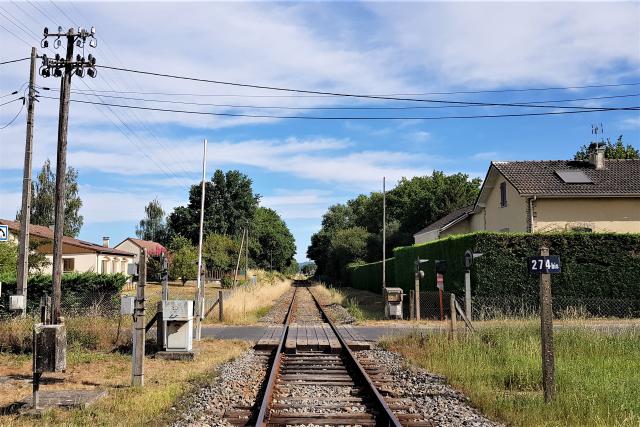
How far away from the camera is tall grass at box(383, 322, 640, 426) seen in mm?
6992

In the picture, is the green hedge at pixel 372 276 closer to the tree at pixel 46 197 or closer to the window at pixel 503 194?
the window at pixel 503 194

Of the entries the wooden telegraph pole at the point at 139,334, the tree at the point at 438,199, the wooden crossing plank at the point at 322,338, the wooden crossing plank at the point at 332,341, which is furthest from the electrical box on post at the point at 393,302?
the tree at the point at 438,199

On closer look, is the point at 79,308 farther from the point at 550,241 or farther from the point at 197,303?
the point at 550,241

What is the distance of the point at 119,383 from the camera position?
9.70 metres

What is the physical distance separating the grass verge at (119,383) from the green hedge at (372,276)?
83.2ft

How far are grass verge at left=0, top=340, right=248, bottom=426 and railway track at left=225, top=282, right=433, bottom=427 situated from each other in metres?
1.15

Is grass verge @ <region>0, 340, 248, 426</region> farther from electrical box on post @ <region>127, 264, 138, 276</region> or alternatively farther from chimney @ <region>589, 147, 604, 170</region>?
chimney @ <region>589, 147, 604, 170</region>

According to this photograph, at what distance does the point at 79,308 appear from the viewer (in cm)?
2027

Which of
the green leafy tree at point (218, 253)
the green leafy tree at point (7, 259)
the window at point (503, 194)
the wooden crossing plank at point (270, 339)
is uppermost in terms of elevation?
the window at point (503, 194)

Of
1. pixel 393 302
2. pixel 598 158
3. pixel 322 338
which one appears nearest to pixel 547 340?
pixel 322 338

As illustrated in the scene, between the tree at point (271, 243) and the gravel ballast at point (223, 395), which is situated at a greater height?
the tree at point (271, 243)

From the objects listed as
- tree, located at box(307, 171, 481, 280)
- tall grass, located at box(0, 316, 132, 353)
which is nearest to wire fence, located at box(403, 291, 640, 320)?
tall grass, located at box(0, 316, 132, 353)

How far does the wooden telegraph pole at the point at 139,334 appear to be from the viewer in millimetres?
9320

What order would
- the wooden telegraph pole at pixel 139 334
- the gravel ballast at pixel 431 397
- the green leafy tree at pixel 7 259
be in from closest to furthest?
the gravel ballast at pixel 431 397 → the wooden telegraph pole at pixel 139 334 → the green leafy tree at pixel 7 259
